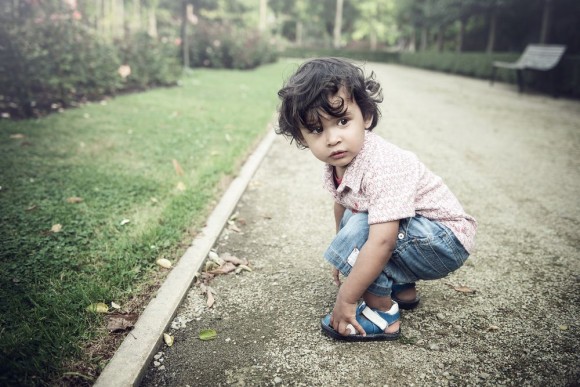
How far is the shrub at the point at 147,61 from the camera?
Result: 26.7 ft

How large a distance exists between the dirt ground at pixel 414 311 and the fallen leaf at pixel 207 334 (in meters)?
0.02

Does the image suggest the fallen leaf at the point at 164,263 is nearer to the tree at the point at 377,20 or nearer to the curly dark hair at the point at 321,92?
the curly dark hair at the point at 321,92

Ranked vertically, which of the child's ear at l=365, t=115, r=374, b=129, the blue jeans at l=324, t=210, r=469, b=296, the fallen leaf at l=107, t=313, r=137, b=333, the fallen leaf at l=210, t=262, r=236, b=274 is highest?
the child's ear at l=365, t=115, r=374, b=129

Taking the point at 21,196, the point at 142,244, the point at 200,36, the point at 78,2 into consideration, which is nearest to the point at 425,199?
the point at 142,244

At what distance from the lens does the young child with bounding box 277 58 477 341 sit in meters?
1.59

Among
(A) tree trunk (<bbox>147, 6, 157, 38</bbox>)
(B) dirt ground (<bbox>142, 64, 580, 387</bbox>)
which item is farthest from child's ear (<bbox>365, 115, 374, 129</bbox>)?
(A) tree trunk (<bbox>147, 6, 157, 38</bbox>)

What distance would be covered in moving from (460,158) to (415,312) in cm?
330

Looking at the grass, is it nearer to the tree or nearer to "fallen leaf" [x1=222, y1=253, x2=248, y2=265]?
"fallen leaf" [x1=222, y1=253, x2=248, y2=265]

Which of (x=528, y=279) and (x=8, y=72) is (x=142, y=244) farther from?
(x=8, y=72)

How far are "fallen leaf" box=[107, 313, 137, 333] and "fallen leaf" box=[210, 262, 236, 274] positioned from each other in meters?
0.57

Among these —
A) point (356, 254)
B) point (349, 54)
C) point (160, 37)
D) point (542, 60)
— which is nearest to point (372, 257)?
point (356, 254)

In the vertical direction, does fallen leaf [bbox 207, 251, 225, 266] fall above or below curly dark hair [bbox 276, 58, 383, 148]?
below

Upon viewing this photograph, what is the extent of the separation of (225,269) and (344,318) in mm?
900

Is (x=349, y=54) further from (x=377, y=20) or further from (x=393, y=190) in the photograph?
(x=393, y=190)
